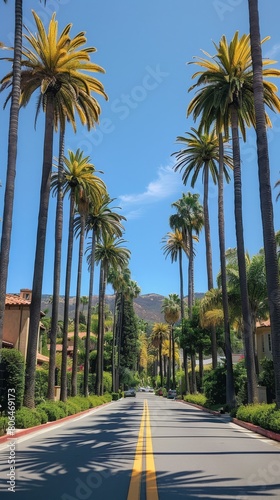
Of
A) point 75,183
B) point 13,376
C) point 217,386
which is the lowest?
point 217,386

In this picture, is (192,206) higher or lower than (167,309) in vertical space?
higher

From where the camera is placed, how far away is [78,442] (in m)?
13.7

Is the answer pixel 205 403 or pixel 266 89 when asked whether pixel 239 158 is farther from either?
pixel 205 403

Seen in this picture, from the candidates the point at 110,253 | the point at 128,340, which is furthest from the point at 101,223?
the point at 128,340

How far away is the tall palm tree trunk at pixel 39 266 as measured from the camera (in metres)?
19.3

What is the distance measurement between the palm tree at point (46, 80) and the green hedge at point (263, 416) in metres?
8.88

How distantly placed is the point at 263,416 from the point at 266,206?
740 centimetres

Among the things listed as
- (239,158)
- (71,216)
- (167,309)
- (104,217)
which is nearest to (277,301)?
(239,158)

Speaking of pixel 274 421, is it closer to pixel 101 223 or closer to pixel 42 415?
pixel 42 415

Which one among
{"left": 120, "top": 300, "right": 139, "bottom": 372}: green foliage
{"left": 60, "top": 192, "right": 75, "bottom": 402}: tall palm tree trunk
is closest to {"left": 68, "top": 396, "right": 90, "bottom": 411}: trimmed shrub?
{"left": 60, "top": 192, "right": 75, "bottom": 402}: tall palm tree trunk

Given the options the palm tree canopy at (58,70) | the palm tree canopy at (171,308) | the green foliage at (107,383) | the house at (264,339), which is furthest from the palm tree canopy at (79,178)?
the palm tree canopy at (171,308)

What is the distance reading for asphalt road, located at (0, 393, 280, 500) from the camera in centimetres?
708

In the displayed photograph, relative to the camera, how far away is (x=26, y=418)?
1673 centimetres

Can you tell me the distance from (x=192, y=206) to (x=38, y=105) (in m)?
30.9
